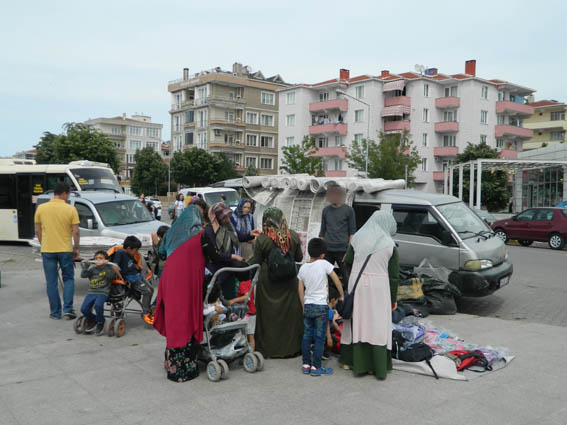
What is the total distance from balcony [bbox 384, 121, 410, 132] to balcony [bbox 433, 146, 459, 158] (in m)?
4.43

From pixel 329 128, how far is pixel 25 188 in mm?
47161

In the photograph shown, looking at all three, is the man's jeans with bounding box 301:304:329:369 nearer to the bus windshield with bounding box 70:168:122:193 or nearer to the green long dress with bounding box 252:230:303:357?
the green long dress with bounding box 252:230:303:357

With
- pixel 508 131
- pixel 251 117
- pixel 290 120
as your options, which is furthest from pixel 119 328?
pixel 251 117

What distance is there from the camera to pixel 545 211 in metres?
20.5

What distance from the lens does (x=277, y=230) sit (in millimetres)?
5754

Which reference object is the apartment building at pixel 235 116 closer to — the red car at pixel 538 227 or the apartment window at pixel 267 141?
the apartment window at pixel 267 141

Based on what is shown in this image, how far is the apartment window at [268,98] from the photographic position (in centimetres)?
7725

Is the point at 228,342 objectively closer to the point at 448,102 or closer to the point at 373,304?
the point at 373,304

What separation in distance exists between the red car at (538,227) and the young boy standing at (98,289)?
715 inches

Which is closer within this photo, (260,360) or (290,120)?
(260,360)

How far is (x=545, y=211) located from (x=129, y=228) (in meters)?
16.6

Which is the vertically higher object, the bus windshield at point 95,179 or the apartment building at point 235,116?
the apartment building at point 235,116

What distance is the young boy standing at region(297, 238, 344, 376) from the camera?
5328 mm

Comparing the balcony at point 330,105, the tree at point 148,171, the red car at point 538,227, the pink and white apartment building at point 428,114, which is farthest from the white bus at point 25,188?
the tree at point 148,171
